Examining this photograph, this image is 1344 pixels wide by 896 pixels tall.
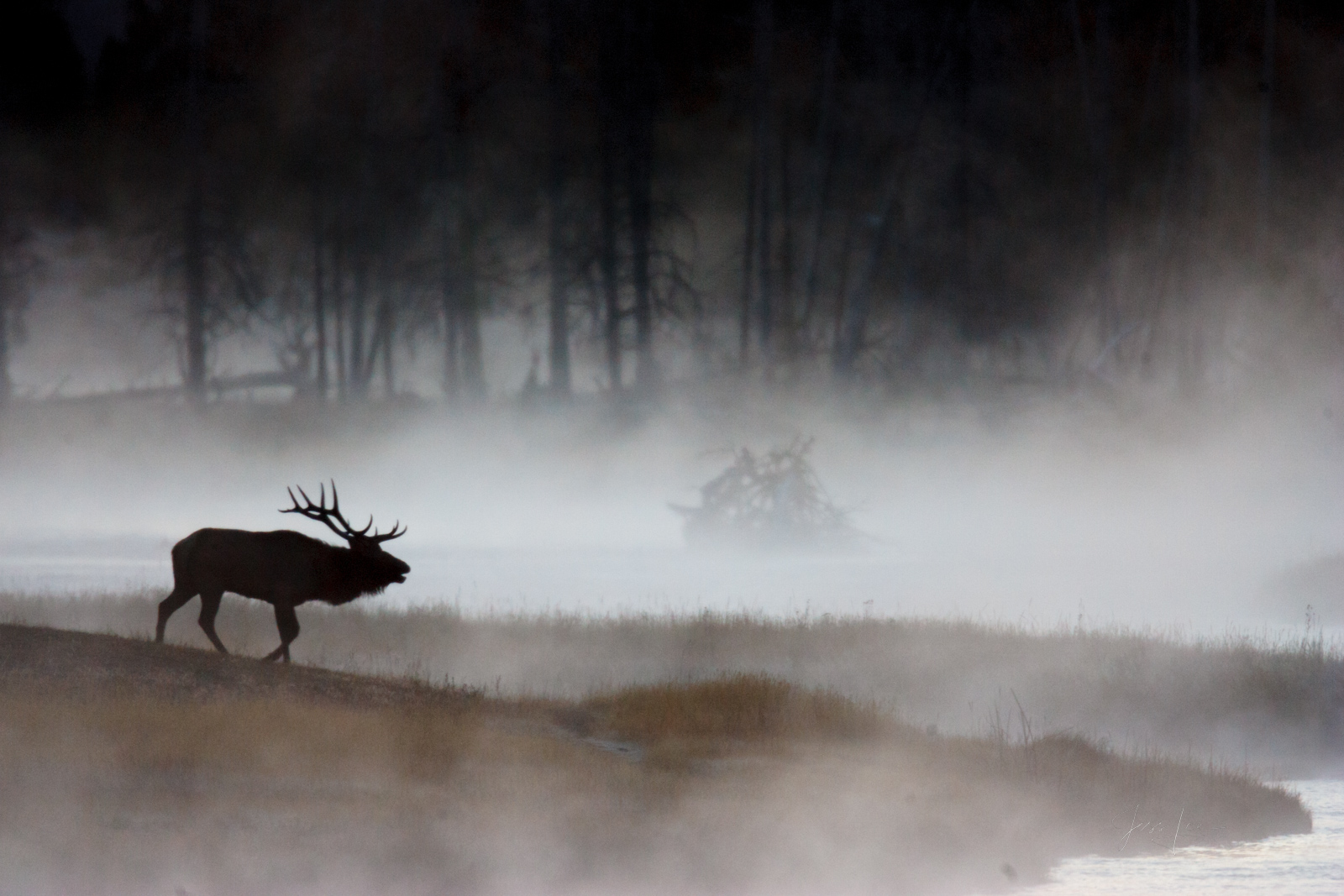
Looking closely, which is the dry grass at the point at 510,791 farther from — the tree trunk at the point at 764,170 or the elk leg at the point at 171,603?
the tree trunk at the point at 764,170

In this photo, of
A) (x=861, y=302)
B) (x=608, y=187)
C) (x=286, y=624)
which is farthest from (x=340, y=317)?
(x=286, y=624)

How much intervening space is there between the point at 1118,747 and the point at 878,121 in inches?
356

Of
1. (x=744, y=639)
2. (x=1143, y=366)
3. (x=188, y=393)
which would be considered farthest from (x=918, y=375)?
(x=188, y=393)

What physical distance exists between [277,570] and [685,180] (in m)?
8.92

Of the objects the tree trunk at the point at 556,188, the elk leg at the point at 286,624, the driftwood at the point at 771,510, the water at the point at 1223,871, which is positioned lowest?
the water at the point at 1223,871

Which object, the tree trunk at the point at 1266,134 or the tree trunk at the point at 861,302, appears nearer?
the tree trunk at the point at 861,302

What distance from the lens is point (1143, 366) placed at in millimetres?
17438

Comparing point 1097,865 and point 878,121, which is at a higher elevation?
point 878,121

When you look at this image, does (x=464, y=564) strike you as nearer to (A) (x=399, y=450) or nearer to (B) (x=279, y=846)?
(A) (x=399, y=450)

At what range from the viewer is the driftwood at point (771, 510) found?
1638cm

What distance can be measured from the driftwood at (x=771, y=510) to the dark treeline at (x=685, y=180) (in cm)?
99

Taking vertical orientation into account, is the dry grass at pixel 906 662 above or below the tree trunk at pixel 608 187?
below

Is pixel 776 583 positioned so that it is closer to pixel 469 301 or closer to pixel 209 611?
pixel 469 301

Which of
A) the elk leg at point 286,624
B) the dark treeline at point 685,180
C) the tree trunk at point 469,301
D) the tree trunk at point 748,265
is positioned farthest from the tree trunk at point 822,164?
the elk leg at point 286,624
